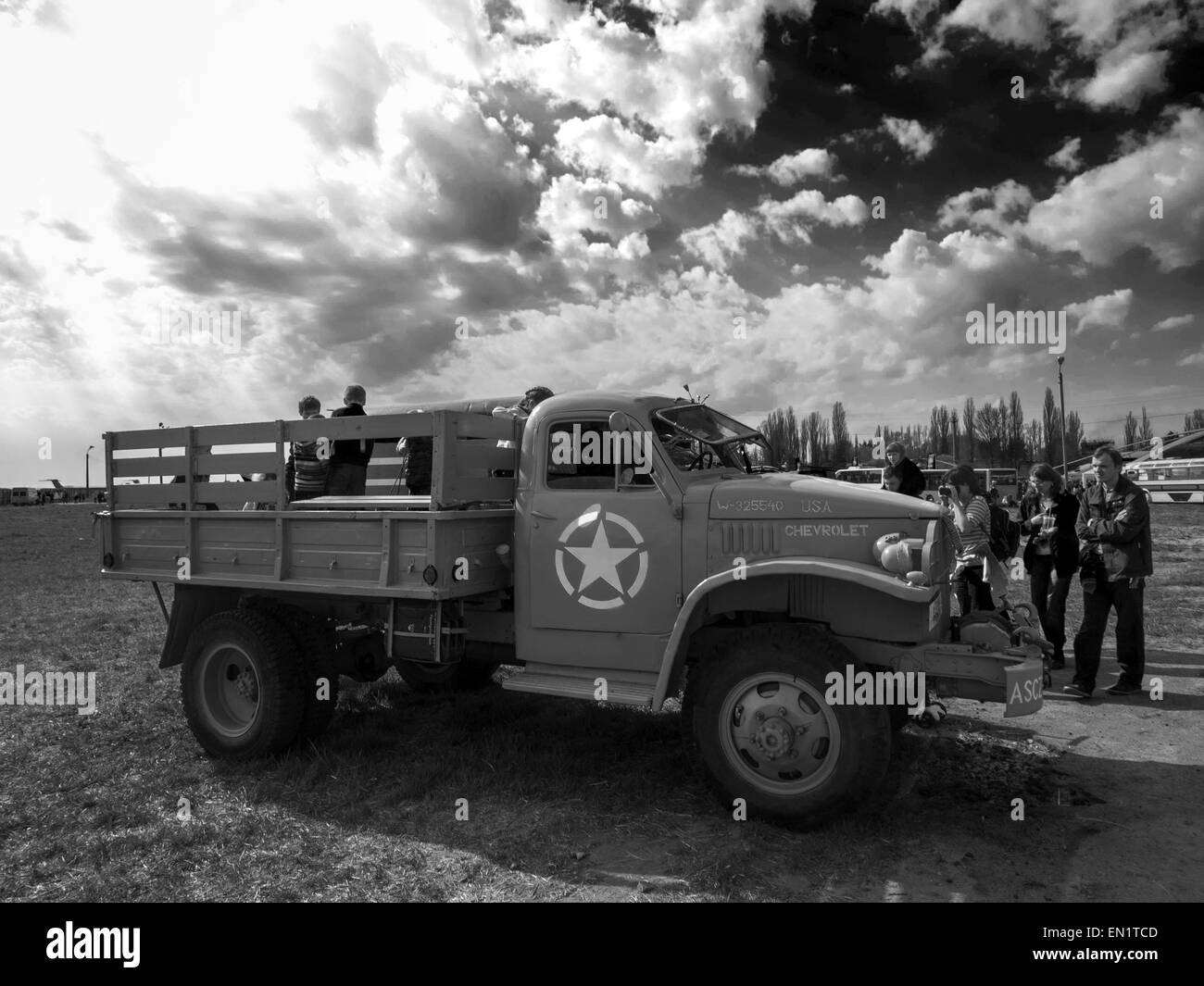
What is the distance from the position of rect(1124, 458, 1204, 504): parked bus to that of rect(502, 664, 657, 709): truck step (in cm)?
2938

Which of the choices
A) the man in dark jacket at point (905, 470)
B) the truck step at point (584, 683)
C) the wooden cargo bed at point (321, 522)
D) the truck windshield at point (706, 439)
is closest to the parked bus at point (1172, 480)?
the man in dark jacket at point (905, 470)

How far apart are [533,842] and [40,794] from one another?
322 centimetres

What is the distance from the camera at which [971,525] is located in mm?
6742

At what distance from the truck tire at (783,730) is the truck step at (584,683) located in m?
0.30

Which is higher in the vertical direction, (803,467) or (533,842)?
(803,467)

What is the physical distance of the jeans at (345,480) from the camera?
5887 mm

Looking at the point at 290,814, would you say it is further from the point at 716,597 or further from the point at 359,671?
the point at 716,597

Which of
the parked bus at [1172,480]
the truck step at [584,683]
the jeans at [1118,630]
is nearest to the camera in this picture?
the truck step at [584,683]

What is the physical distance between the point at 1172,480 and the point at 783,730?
3881 cm

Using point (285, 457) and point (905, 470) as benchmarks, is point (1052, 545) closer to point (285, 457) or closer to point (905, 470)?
point (905, 470)

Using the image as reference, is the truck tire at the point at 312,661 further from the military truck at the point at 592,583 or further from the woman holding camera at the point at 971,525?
the woman holding camera at the point at 971,525

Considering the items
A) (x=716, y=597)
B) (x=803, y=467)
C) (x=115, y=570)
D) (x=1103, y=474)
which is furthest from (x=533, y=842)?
(x=1103, y=474)

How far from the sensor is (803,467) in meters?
5.86

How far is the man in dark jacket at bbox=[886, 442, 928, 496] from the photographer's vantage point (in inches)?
301
